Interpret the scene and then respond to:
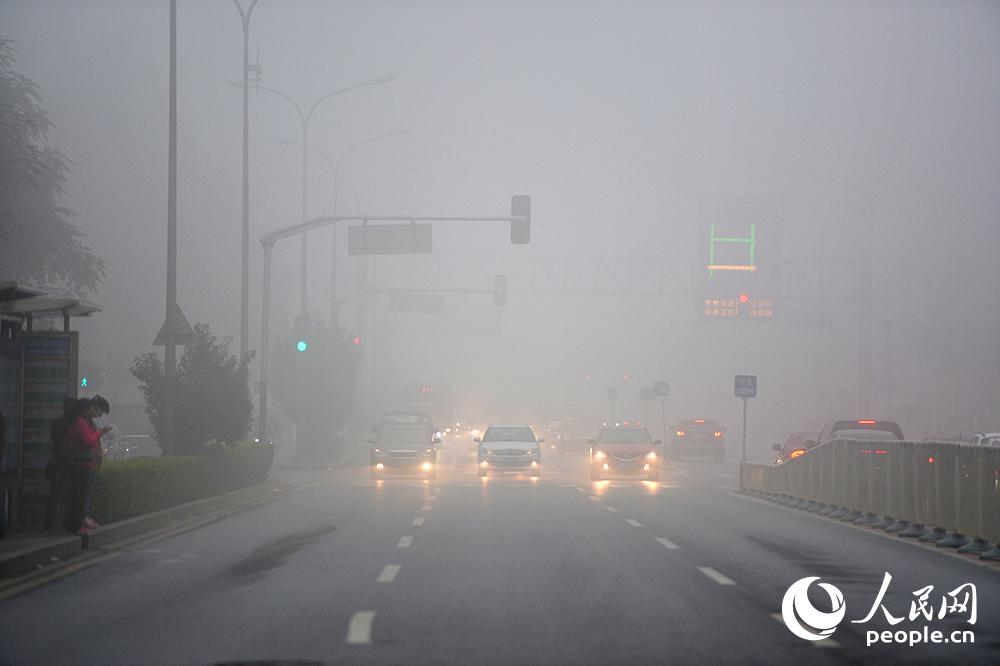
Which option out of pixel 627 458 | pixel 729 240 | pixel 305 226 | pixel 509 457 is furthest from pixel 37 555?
pixel 729 240

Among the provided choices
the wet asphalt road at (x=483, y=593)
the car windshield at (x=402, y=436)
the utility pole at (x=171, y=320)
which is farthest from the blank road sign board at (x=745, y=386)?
the utility pole at (x=171, y=320)

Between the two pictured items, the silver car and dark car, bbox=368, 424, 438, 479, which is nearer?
the silver car

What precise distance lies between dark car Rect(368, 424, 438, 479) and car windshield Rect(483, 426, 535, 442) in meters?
1.87

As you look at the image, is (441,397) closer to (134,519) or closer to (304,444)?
(304,444)

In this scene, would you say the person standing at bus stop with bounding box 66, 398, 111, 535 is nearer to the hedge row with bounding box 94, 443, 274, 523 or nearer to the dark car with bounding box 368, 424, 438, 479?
the hedge row with bounding box 94, 443, 274, 523

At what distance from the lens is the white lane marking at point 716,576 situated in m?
14.7

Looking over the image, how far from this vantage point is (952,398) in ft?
304

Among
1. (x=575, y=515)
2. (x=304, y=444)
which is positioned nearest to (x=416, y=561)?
(x=575, y=515)

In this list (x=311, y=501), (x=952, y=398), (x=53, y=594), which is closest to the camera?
(x=53, y=594)

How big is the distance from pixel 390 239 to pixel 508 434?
9.37 metres

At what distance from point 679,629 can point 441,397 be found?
8623 cm

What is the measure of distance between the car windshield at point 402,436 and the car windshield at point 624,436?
18.6 feet

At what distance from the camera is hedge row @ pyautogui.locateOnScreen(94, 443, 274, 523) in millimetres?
20828

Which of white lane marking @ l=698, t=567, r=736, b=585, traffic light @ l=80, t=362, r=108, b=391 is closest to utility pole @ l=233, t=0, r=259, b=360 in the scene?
traffic light @ l=80, t=362, r=108, b=391
